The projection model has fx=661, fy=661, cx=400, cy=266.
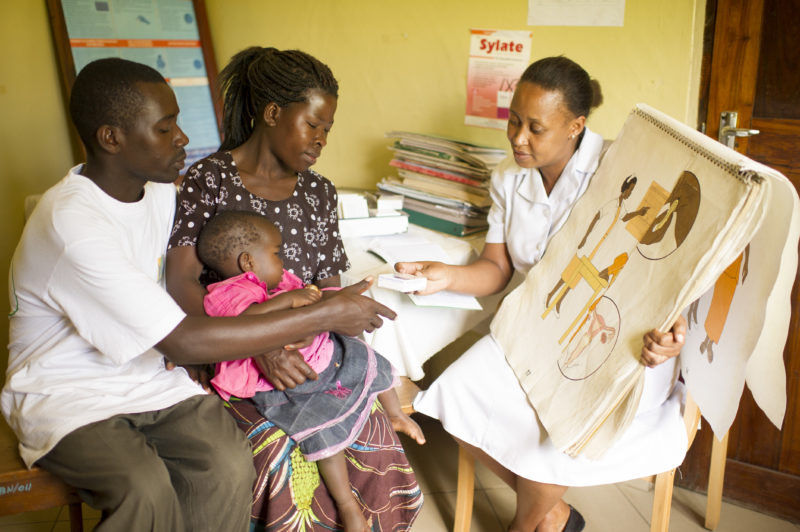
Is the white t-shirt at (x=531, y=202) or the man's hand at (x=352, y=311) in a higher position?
the white t-shirt at (x=531, y=202)

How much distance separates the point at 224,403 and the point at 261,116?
0.80 meters


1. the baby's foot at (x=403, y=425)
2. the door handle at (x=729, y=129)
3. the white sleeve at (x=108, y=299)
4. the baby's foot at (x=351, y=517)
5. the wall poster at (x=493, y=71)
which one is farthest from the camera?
the wall poster at (x=493, y=71)

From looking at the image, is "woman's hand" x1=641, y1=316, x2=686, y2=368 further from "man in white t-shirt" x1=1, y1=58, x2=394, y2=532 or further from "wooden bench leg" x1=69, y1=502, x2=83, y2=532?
"wooden bench leg" x1=69, y1=502, x2=83, y2=532

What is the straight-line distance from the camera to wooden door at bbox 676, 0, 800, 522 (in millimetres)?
2109

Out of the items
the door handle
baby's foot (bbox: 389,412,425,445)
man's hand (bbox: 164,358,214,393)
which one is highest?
the door handle

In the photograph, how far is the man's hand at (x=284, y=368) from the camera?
1.61 metres

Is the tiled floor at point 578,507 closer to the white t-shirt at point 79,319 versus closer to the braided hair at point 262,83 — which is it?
the white t-shirt at point 79,319

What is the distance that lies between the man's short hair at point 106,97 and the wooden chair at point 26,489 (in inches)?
30.2

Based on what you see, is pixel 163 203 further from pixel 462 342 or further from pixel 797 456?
pixel 797 456

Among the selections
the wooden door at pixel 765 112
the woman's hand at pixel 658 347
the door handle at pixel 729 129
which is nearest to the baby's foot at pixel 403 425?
the woman's hand at pixel 658 347

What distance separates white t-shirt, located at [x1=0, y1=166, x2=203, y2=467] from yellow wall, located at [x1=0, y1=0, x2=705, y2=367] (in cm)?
129

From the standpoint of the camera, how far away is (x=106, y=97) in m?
1.51

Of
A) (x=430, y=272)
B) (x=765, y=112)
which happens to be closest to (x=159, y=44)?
(x=430, y=272)

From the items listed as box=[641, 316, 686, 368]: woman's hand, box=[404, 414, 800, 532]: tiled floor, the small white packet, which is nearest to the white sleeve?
the small white packet
